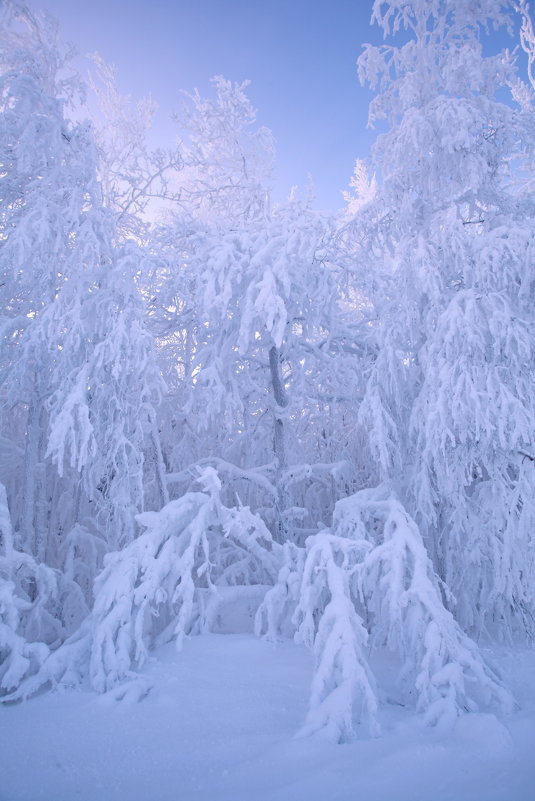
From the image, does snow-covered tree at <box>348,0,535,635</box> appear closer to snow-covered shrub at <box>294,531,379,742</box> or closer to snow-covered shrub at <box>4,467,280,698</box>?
snow-covered shrub at <box>294,531,379,742</box>

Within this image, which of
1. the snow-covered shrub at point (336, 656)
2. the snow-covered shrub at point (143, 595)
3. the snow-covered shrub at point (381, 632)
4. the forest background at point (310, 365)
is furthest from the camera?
Result: the forest background at point (310, 365)

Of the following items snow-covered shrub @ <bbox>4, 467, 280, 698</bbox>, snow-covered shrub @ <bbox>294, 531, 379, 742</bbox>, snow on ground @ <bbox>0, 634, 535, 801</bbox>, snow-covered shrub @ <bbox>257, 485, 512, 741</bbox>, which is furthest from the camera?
snow-covered shrub @ <bbox>4, 467, 280, 698</bbox>

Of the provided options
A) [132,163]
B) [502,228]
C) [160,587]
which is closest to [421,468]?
[502,228]

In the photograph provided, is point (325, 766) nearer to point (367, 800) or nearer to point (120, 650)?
point (367, 800)

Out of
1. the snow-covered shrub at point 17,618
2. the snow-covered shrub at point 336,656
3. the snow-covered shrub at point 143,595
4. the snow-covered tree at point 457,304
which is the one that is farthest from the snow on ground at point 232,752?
the snow-covered tree at point 457,304

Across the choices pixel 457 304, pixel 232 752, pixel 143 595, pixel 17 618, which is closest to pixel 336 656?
pixel 232 752

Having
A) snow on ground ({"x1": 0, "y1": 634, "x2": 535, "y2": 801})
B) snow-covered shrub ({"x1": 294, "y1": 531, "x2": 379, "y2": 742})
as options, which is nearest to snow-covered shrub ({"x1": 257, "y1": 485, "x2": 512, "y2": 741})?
snow-covered shrub ({"x1": 294, "y1": 531, "x2": 379, "y2": 742})

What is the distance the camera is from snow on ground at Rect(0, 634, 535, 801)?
9.91 ft

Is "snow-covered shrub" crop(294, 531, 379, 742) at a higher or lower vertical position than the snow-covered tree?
lower

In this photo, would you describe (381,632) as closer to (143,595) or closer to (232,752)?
(232,752)

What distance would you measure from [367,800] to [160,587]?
9.73 ft

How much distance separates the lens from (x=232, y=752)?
11.5 ft

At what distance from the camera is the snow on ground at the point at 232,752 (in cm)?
302

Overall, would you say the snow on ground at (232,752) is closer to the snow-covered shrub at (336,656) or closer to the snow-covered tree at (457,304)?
the snow-covered shrub at (336,656)
